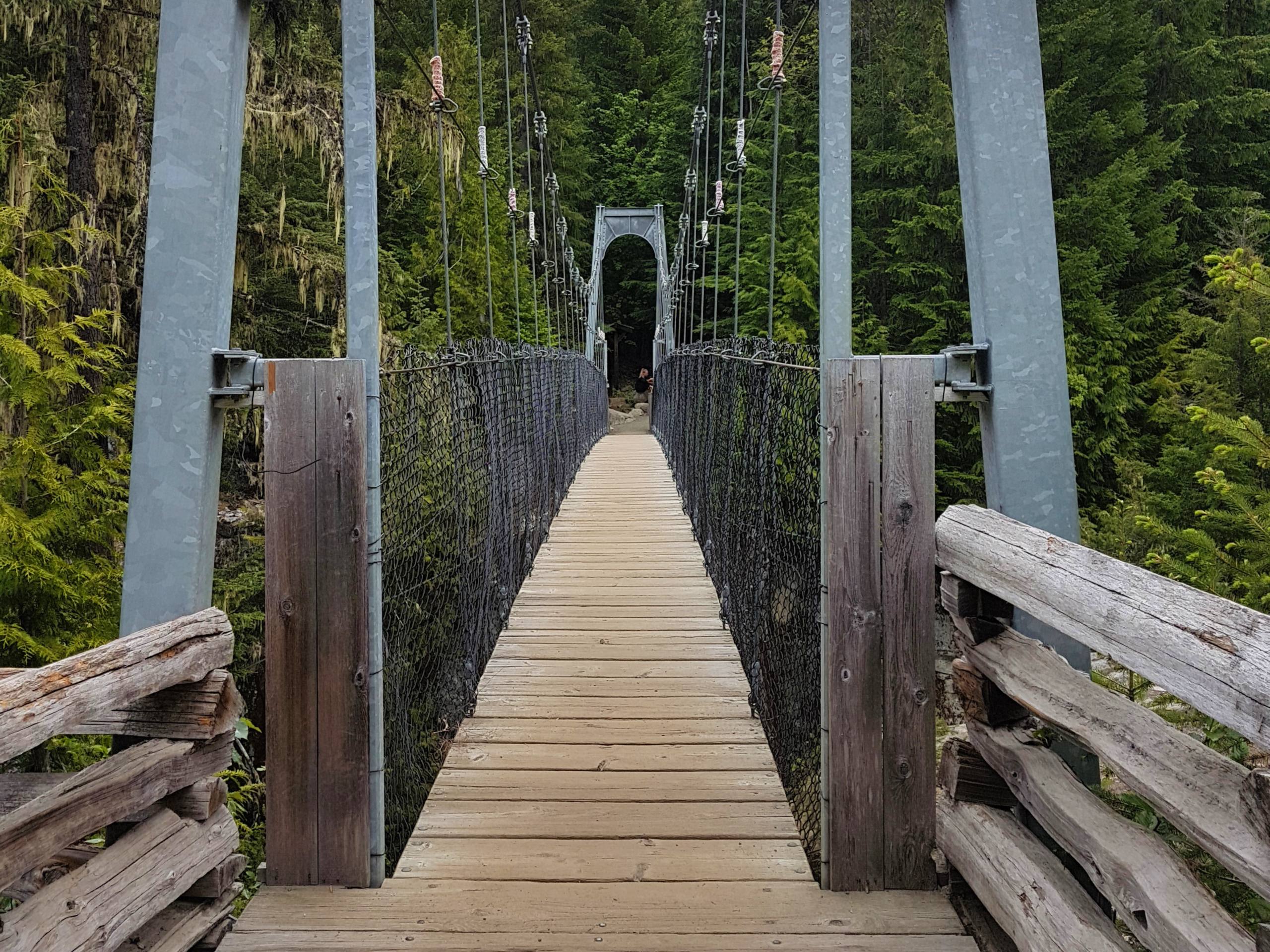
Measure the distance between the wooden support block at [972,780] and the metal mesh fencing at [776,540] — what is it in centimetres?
31

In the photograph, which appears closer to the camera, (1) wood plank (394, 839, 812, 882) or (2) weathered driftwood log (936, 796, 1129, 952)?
(2) weathered driftwood log (936, 796, 1129, 952)

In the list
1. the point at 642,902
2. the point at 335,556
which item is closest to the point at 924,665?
the point at 642,902

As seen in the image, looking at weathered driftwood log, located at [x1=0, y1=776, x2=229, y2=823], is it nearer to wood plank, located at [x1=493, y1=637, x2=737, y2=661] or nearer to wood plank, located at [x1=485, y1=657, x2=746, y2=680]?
wood plank, located at [x1=485, y1=657, x2=746, y2=680]

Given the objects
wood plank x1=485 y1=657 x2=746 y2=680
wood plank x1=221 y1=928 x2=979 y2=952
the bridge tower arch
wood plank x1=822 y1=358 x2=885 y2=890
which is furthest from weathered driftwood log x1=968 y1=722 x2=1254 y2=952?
the bridge tower arch

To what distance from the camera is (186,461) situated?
5.24 feet

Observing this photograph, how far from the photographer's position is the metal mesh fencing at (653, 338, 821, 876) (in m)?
2.03

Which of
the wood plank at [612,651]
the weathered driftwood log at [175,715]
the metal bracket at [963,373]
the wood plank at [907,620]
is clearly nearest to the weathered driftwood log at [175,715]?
the weathered driftwood log at [175,715]

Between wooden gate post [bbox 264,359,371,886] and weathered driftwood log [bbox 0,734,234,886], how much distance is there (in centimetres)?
14

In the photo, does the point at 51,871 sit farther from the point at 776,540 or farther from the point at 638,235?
the point at 638,235

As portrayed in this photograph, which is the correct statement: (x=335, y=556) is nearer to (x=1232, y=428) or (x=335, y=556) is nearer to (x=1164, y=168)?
(x=1232, y=428)

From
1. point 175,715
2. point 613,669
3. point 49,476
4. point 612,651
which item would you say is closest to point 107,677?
point 175,715

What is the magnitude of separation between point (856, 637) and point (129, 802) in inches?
48.0

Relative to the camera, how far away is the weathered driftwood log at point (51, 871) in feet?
4.76

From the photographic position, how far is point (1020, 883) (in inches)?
52.3
